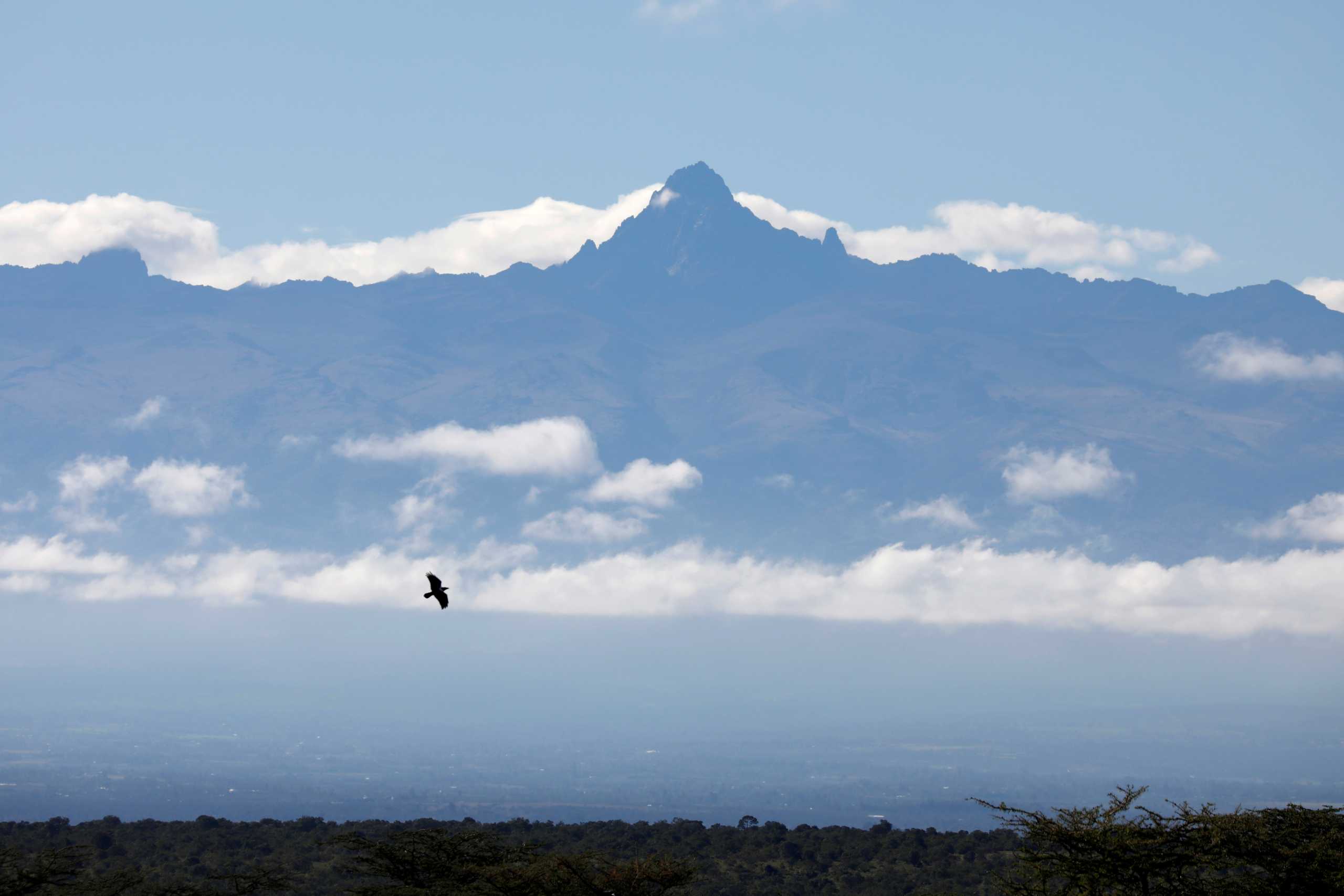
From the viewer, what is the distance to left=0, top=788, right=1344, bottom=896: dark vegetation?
5938cm

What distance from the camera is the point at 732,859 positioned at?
119000mm

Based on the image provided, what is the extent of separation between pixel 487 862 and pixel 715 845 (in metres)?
54.1

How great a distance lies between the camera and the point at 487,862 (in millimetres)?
74000

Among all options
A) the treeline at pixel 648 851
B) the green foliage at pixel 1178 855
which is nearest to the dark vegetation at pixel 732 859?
the green foliage at pixel 1178 855

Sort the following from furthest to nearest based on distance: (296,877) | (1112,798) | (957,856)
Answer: (957,856) → (296,877) → (1112,798)

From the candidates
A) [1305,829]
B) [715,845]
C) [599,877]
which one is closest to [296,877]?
[715,845]

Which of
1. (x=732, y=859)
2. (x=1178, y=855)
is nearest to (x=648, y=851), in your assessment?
(x=732, y=859)

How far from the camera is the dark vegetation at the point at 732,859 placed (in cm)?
5938

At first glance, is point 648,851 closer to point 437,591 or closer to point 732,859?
point 732,859

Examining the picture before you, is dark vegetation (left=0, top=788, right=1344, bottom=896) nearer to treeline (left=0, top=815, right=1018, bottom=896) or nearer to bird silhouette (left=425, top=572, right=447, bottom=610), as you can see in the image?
treeline (left=0, top=815, right=1018, bottom=896)

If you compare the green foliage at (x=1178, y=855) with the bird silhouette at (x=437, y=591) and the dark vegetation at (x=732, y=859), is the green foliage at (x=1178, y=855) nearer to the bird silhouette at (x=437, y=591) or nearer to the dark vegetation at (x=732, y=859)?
the dark vegetation at (x=732, y=859)

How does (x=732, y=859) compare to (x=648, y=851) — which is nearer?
(x=732, y=859)

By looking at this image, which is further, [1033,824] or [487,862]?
[487,862]

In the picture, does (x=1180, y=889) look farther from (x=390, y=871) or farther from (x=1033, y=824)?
(x=390, y=871)
